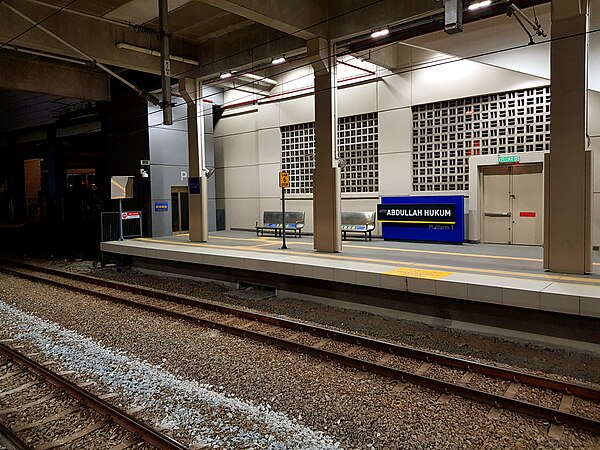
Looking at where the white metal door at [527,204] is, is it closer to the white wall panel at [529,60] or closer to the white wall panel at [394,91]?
the white wall panel at [529,60]

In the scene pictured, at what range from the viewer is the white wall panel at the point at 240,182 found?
18.2m

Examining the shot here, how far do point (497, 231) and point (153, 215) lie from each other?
11081 millimetres

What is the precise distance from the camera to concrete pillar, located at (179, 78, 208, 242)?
14.3 metres

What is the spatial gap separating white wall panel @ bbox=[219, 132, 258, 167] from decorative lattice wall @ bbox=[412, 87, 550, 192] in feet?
22.4

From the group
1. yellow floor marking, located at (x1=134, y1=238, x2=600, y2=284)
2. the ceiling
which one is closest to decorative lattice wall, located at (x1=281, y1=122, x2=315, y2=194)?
the ceiling

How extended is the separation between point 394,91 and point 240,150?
23.2 ft

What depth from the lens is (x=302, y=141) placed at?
16.6 metres

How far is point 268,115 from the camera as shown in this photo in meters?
17.5

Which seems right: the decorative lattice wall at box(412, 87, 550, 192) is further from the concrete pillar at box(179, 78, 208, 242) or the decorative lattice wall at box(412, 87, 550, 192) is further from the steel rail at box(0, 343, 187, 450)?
the steel rail at box(0, 343, 187, 450)

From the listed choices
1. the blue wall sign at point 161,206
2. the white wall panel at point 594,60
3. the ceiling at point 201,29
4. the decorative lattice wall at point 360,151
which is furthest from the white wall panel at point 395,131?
the blue wall sign at point 161,206

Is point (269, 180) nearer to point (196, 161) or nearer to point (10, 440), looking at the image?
point (196, 161)

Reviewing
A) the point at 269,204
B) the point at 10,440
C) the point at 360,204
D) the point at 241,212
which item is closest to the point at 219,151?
the point at 241,212

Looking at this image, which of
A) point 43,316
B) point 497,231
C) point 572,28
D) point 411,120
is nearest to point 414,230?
point 497,231

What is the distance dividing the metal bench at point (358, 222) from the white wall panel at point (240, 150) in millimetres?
5282
